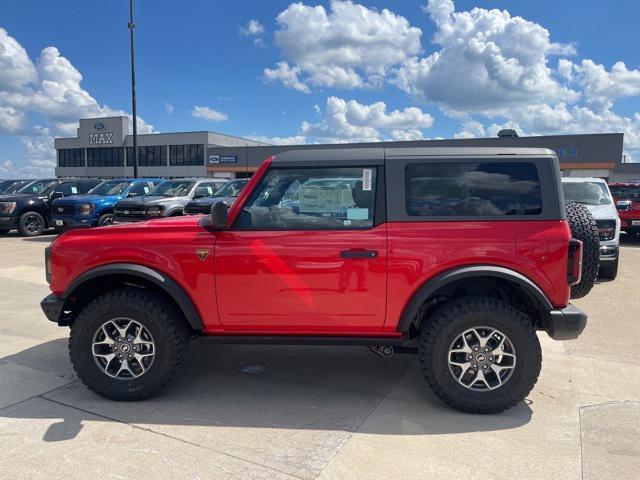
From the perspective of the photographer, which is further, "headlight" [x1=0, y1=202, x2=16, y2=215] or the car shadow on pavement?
"headlight" [x1=0, y1=202, x2=16, y2=215]

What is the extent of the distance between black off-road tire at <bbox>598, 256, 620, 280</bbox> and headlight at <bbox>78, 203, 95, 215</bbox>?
40.4 ft

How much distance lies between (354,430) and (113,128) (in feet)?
229

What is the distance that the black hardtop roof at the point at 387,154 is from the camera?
3.66 m

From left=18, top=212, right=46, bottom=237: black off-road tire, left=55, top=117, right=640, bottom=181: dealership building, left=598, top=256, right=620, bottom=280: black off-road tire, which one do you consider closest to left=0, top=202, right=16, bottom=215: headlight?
left=18, top=212, right=46, bottom=237: black off-road tire

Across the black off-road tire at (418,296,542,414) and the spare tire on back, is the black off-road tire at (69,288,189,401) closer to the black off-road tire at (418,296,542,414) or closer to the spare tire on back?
the black off-road tire at (418,296,542,414)

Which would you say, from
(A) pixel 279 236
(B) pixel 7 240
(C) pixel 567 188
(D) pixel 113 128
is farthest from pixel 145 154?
(A) pixel 279 236

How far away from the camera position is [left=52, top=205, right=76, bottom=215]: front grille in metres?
14.0

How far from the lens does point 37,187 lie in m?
17.0

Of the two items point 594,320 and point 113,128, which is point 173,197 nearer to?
point 594,320

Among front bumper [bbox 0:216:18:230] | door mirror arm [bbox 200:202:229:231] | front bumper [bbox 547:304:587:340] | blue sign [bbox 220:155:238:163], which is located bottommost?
front bumper [bbox 547:304:587:340]

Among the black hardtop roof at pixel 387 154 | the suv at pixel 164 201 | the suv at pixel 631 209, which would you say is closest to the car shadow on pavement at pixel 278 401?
the black hardtop roof at pixel 387 154

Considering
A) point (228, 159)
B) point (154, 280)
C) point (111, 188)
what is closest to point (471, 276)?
point (154, 280)

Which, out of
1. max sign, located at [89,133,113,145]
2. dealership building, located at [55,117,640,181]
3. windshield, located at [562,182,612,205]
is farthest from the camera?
max sign, located at [89,133,113,145]

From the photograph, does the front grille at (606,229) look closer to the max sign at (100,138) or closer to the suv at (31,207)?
the suv at (31,207)
